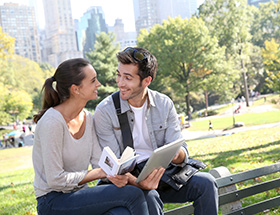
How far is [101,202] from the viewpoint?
6.30 feet

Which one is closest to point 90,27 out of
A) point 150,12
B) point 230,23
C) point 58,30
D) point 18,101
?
point 58,30

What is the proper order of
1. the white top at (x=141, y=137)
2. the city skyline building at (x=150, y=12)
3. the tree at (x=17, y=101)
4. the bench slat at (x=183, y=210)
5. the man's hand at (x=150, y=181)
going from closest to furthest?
1. the man's hand at (x=150, y=181)
2. the bench slat at (x=183, y=210)
3. the white top at (x=141, y=137)
4. the tree at (x=17, y=101)
5. the city skyline building at (x=150, y=12)

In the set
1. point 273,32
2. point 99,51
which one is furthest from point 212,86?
point 273,32

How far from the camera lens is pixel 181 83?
31828mm

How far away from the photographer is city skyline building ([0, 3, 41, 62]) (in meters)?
146

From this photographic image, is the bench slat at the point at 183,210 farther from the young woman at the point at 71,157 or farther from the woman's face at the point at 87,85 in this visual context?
the woman's face at the point at 87,85

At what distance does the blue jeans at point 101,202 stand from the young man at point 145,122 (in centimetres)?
45

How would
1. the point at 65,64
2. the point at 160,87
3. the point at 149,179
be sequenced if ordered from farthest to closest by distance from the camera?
the point at 160,87 < the point at 65,64 < the point at 149,179

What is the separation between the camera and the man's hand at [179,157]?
2.31m

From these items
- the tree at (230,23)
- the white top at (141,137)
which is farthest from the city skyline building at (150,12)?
the white top at (141,137)

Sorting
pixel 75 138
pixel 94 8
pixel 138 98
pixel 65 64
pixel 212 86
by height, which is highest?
pixel 94 8

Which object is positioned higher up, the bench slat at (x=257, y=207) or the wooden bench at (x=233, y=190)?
the wooden bench at (x=233, y=190)

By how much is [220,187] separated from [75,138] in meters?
1.20

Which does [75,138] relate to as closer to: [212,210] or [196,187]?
[196,187]
